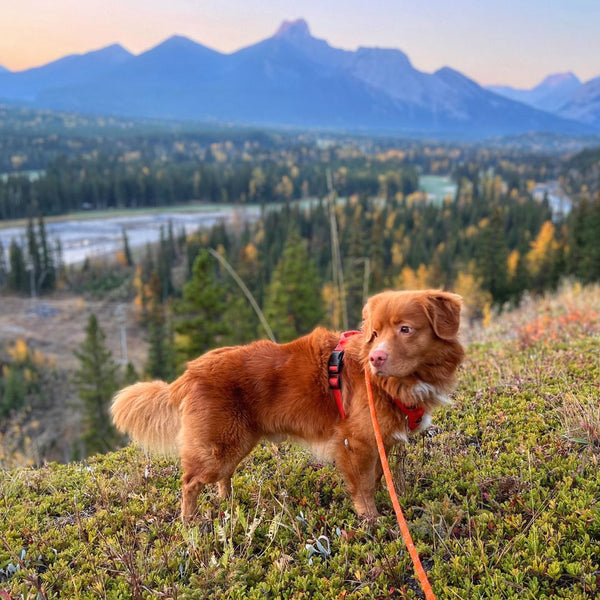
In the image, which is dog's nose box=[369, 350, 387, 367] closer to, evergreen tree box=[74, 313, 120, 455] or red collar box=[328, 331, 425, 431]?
red collar box=[328, 331, 425, 431]

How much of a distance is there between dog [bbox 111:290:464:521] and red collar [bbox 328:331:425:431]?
1 cm

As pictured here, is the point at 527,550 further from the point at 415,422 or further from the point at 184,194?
the point at 184,194

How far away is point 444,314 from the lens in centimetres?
383

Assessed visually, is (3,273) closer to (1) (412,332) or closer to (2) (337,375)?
(2) (337,375)

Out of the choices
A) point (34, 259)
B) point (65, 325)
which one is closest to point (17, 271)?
point (34, 259)

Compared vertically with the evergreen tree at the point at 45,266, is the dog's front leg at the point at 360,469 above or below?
above

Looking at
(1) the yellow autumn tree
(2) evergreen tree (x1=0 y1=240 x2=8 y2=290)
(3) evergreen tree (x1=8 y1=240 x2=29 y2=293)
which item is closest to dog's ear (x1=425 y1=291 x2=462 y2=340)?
(1) the yellow autumn tree

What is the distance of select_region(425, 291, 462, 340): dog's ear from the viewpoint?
380 cm

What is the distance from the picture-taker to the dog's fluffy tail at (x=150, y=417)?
4562mm

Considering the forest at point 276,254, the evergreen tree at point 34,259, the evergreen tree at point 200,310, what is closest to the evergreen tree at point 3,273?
the forest at point 276,254

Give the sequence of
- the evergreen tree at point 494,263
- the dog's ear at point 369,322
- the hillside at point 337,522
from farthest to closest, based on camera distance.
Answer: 1. the evergreen tree at point 494,263
2. the dog's ear at point 369,322
3. the hillside at point 337,522

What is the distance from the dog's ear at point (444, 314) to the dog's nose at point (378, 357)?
1.65 ft

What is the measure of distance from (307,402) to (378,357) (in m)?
0.96

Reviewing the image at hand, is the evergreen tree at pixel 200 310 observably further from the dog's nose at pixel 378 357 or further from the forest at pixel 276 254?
the dog's nose at pixel 378 357
